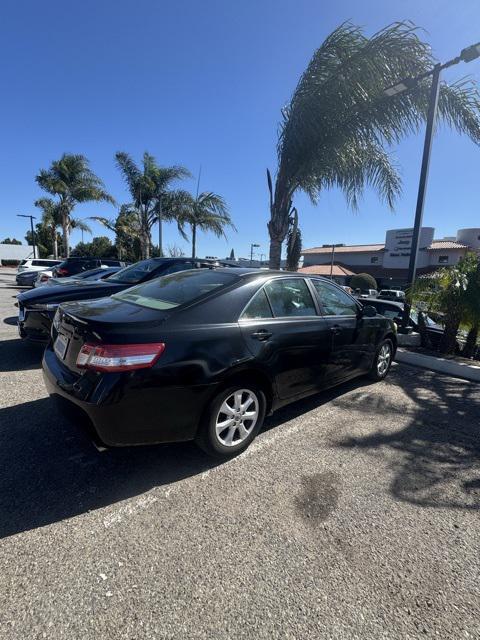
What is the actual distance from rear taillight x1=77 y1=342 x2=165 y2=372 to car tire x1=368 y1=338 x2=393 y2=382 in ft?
11.4

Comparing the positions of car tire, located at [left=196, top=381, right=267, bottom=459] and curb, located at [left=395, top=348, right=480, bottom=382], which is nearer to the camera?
car tire, located at [left=196, top=381, right=267, bottom=459]

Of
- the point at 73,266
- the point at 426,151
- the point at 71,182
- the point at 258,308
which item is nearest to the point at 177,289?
the point at 258,308

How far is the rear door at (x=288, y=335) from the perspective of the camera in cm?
294

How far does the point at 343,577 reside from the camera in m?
1.85

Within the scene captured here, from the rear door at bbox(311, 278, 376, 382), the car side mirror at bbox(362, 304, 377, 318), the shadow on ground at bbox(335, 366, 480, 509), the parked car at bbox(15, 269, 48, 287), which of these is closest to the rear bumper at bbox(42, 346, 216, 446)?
the shadow on ground at bbox(335, 366, 480, 509)

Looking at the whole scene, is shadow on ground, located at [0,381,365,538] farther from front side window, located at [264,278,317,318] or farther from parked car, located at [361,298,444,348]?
parked car, located at [361,298,444,348]

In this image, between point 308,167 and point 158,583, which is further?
point 308,167

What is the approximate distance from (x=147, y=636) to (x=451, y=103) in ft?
35.3

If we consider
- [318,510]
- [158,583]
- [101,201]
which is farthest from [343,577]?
[101,201]

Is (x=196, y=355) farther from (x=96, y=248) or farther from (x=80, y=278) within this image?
(x=96, y=248)

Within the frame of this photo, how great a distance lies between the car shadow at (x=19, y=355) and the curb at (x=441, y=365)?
19.8 feet

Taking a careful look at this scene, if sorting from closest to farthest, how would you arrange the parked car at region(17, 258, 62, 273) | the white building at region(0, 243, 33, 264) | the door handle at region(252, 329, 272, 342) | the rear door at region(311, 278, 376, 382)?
the door handle at region(252, 329, 272, 342) < the rear door at region(311, 278, 376, 382) < the parked car at region(17, 258, 62, 273) < the white building at region(0, 243, 33, 264)

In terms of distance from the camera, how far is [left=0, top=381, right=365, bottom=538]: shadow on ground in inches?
87.1

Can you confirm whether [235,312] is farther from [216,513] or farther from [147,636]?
[147,636]
